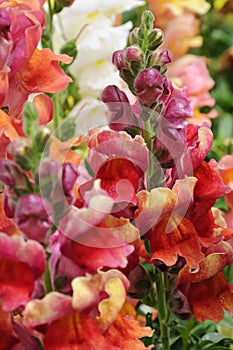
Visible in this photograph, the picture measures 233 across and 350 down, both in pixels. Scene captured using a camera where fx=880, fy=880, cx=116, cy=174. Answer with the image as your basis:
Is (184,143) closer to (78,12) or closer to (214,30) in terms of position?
(78,12)

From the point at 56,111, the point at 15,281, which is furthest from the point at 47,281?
the point at 56,111

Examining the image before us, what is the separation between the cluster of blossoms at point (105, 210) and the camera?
565 mm

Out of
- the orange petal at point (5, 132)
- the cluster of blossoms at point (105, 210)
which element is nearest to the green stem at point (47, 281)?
the cluster of blossoms at point (105, 210)

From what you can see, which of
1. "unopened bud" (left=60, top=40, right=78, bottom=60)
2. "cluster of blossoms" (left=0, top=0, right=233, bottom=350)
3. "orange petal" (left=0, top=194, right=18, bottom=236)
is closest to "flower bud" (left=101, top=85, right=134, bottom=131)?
"cluster of blossoms" (left=0, top=0, right=233, bottom=350)

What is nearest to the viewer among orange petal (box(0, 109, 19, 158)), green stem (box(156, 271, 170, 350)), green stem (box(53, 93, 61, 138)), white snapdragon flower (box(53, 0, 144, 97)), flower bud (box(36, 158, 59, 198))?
flower bud (box(36, 158, 59, 198))

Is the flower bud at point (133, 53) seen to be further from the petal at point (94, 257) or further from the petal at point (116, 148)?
the petal at point (94, 257)

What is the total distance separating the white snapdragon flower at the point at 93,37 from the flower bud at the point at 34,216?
59cm

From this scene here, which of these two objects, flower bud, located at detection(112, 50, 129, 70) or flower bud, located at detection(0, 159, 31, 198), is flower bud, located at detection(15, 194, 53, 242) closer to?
flower bud, located at detection(0, 159, 31, 198)

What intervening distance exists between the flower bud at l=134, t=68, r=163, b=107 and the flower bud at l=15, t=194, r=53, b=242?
162mm

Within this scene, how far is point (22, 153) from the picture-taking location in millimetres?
545

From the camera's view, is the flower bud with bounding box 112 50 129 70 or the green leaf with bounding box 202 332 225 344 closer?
the flower bud with bounding box 112 50 129 70

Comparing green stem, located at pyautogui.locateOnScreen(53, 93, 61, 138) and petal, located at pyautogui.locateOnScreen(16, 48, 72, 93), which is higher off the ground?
petal, located at pyautogui.locateOnScreen(16, 48, 72, 93)

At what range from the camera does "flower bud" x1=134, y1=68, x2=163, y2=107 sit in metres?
0.68

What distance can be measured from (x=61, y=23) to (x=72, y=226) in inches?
25.3
